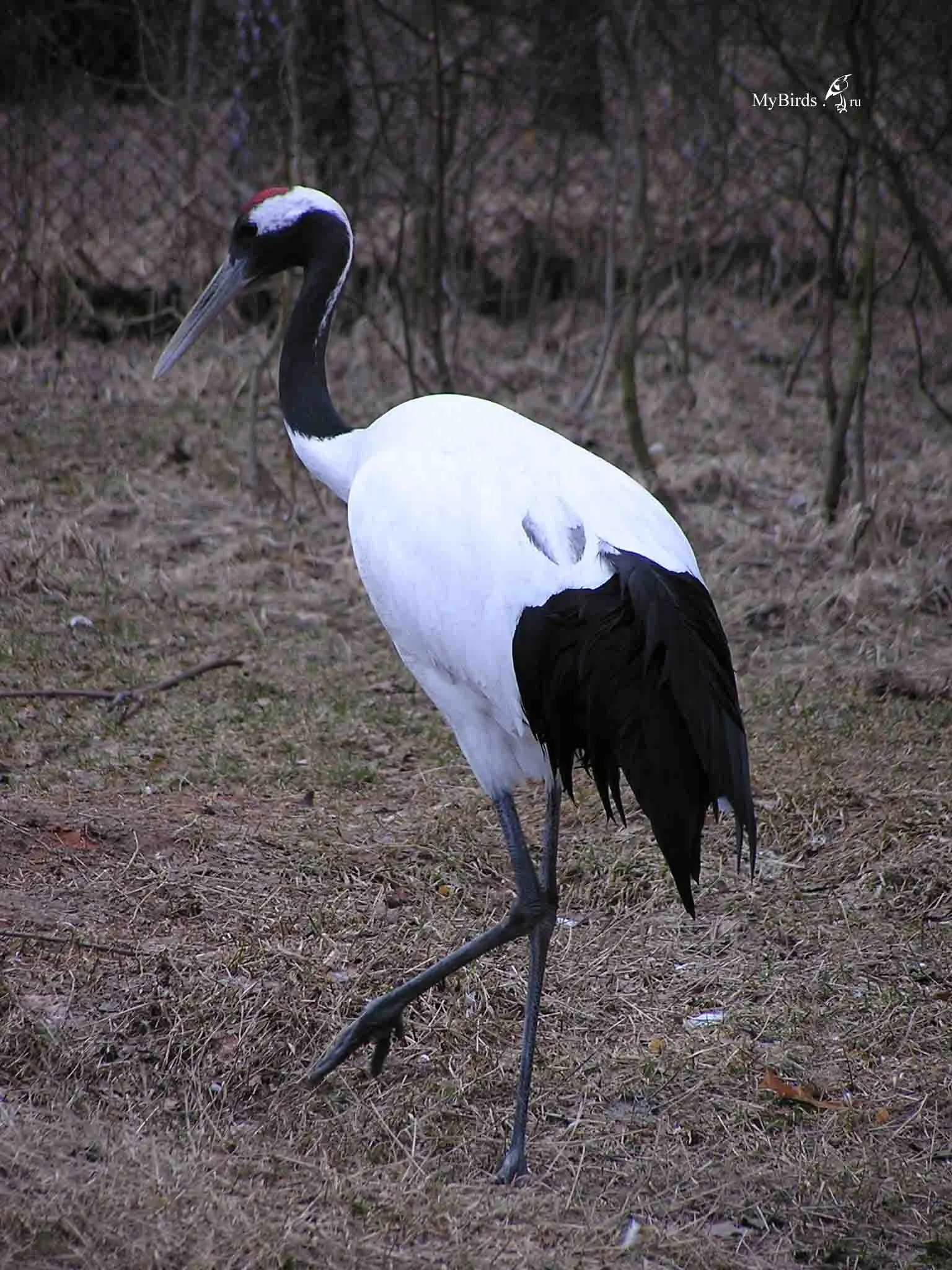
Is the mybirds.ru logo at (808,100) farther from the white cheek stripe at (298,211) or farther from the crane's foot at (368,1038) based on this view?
the crane's foot at (368,1038)

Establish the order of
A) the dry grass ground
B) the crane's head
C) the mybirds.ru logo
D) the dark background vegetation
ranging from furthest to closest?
the mybirds.ru logo → the crane's head → the dark background vegetation → the dry grass ground

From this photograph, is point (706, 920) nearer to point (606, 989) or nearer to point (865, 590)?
point (606, 989)

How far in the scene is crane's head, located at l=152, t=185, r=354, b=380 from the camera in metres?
3.74

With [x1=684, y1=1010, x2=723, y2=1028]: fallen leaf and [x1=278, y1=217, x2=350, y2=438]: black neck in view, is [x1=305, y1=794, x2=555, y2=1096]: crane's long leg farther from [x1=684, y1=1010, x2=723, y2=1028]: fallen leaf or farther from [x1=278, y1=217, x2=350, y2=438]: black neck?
[x1=278, y1=217, x2=350, y2=438]: black neck

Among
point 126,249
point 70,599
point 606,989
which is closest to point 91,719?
point 70,599

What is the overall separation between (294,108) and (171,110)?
77.2 inches

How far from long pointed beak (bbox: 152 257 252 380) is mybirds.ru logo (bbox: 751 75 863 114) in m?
2.52

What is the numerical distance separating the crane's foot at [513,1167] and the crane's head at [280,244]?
6.36 feet

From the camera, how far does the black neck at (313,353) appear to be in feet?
11.8

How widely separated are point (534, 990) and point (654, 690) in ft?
2.17

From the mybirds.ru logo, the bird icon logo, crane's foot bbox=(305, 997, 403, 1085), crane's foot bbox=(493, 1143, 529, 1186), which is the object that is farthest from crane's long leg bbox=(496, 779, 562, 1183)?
the bird icon logo

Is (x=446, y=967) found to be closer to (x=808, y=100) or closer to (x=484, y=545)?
(x=484, y=545)

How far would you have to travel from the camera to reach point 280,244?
151 inches

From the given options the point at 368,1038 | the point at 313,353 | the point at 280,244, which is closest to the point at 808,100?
the point at 280,244
